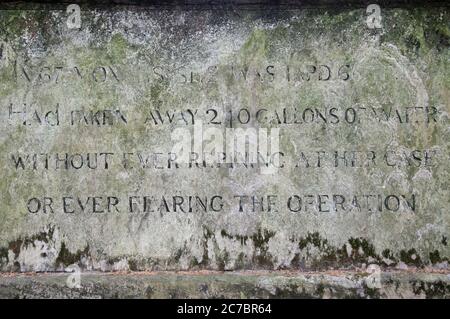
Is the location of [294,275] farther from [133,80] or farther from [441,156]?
[133,80]

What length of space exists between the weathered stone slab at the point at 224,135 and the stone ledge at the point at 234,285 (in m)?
0.09

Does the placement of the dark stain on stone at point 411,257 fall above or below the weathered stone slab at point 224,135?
below

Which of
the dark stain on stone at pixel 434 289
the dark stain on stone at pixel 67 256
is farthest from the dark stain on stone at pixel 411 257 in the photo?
the dark stain on stone at pixel 67 256

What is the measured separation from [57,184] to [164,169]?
0.71 m

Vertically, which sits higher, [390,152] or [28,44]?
[28,44]

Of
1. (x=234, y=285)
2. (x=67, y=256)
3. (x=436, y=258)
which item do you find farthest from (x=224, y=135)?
(x=436, y=258)

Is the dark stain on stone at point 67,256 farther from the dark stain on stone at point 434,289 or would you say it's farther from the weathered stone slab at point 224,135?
the dark stain on stone at point 434,289

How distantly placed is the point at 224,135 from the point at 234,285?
0.97m

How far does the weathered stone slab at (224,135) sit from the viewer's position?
11.7 ft

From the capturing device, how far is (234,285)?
11.5 feet

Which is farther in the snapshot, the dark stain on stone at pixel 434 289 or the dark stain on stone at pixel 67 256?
the dark stain on stone at pixel 67 256

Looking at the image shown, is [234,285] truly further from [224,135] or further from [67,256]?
[67,256]
